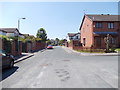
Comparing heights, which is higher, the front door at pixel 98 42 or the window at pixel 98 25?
the window at pixel 98 25

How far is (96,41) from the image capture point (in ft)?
116

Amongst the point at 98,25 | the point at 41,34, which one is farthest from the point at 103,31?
the point at 41,34

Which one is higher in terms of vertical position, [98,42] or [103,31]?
[103,31]

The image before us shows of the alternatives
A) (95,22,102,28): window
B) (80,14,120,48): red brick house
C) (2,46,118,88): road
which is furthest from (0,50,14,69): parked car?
(95,22,102,28): window

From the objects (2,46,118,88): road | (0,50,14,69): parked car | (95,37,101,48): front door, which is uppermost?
(95,37,101,48): front door

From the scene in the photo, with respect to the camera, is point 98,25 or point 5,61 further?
point 98,25

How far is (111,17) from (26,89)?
36.8 m

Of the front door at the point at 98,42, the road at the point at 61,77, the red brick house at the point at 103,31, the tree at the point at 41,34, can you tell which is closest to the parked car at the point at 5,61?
the road at the point at 61,77

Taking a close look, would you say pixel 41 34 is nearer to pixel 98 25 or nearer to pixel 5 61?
pixel 98 25

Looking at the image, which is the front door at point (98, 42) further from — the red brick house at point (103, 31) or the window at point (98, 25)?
the window at point (98, 25)

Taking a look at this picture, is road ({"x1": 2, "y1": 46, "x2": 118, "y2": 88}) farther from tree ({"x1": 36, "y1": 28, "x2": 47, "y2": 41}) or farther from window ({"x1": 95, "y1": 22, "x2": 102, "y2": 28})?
tree ({"x1": 36, "y1": 28, "x2": 47, "y2": 41})

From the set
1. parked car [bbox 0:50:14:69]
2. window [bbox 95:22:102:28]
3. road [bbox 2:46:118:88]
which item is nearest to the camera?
road [bbox 2:46:118:88]

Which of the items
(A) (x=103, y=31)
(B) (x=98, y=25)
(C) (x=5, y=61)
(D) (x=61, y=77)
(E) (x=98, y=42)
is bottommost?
(D) (x=61, y=77)

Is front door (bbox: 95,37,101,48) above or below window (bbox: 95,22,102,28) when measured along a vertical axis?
below
